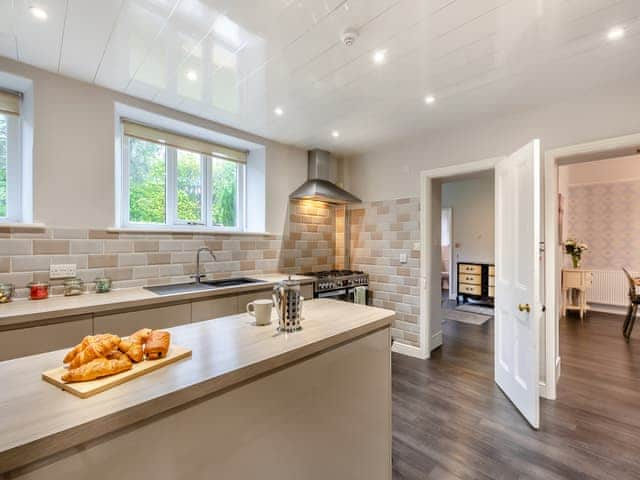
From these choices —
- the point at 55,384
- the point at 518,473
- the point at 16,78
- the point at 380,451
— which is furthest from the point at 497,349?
the point at 16,78

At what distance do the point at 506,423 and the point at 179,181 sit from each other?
335 centimetres

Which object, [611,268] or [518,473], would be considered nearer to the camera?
[518,473]

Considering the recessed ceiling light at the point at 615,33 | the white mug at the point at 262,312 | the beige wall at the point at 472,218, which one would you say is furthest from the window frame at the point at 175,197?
the beige wall at the point at 472,218

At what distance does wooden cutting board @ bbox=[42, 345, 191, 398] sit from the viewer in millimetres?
724

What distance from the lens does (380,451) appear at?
145 centimetres

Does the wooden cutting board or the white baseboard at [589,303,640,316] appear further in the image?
the white baseboard at [589,303,640,316]

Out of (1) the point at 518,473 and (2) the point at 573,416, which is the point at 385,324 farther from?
(2) the point at 573,416

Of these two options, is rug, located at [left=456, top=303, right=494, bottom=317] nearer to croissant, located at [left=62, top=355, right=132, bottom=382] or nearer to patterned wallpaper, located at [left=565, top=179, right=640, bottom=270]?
patterned wallpaper, located at [left=565, top=179, right=640, bottom=270]

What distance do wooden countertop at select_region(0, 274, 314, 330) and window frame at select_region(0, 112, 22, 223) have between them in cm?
63

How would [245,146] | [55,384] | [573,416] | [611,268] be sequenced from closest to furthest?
[55,384] → [573,416] → [245,146] → [611,268]

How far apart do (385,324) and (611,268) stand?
6.23 meters

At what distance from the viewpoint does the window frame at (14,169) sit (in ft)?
6.76

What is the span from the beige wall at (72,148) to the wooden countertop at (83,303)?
1.78 feet

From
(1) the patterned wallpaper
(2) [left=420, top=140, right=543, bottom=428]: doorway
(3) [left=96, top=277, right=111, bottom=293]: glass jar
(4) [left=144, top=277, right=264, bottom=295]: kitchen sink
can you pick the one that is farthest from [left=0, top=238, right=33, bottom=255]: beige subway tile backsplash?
(1) the patterned wallpaper
